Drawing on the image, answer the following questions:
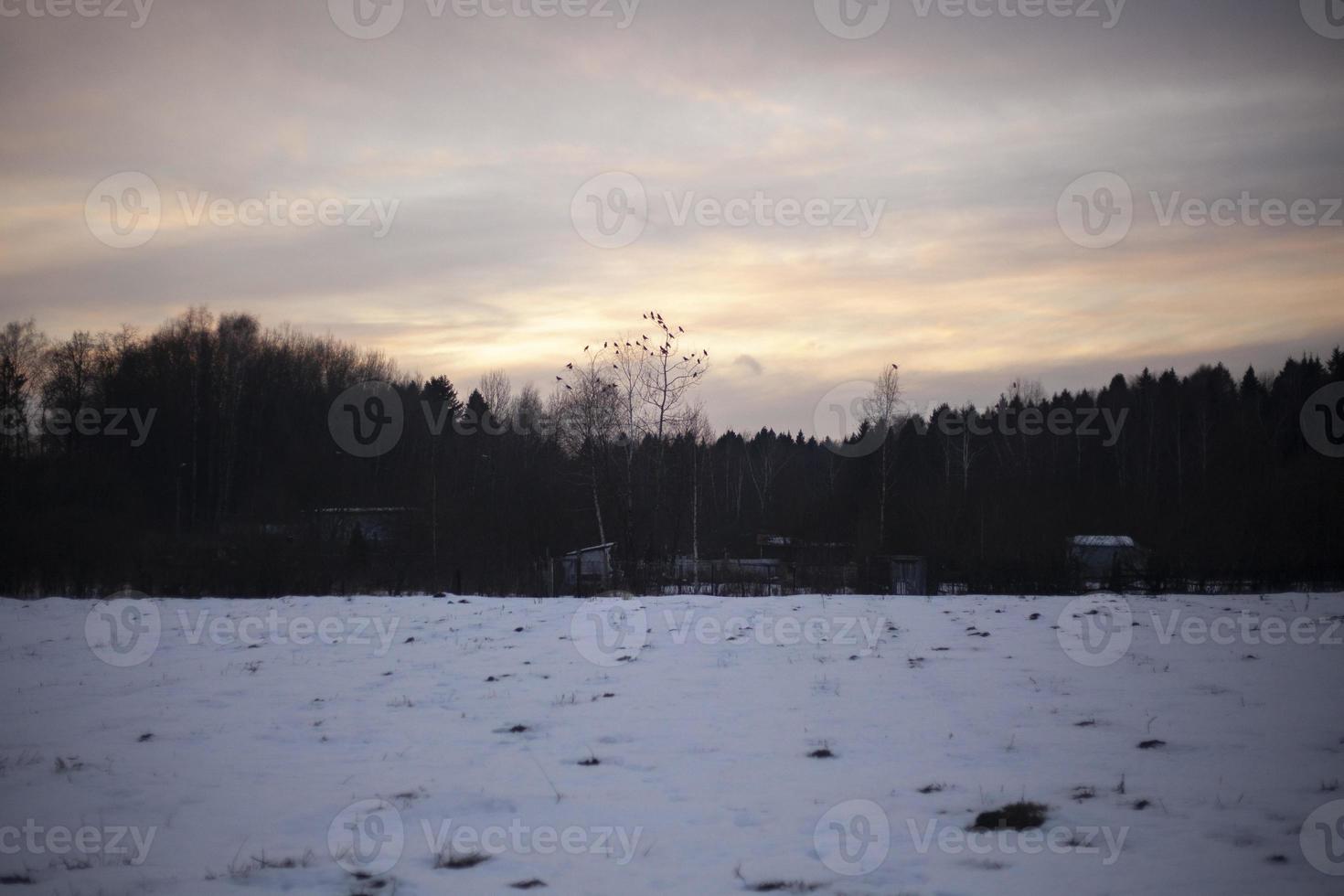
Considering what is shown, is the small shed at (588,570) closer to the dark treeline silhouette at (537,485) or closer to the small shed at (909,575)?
the dark treeline silhouette at (537,485)

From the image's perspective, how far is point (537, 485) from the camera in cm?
4991

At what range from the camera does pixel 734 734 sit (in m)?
8.72

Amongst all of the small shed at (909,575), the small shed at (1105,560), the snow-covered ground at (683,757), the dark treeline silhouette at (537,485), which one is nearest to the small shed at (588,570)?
the dark treeline silhouette at (537,485)

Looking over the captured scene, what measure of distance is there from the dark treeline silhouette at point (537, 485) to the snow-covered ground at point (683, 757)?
11.0 m

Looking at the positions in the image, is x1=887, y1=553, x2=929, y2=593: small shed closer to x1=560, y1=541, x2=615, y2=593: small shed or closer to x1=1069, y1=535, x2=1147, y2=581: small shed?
x1=1069, y1=535, x2=1147, y2=581: small shed

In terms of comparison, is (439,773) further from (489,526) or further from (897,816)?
(489,526)

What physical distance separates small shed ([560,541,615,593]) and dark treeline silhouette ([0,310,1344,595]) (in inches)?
37.6

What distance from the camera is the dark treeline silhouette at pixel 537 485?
25.4 m

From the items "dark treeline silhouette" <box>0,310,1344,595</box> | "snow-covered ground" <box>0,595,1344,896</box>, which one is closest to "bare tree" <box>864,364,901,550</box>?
→ "dark treeline silhouette" <box>0,310,1344,595</box>

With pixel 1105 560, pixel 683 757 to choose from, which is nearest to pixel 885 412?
pixel 1105 560

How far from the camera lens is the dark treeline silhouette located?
25.4 metres

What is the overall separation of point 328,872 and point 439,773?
2090 mm

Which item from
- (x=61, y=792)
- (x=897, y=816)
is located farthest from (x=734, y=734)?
(x=61, y=792)

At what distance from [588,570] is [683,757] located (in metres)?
26.0
